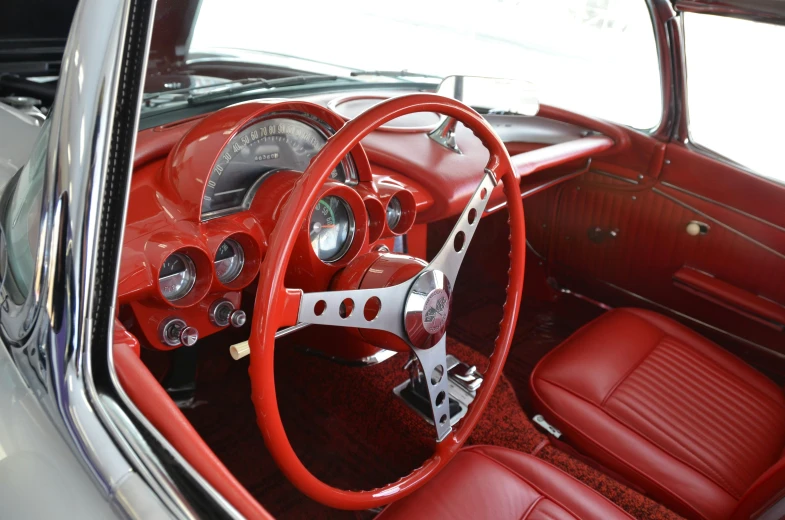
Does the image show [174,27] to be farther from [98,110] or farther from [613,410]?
[613,410]

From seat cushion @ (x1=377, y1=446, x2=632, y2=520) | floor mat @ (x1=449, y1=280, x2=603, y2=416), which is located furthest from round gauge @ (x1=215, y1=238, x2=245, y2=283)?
floor mat @ (x1=449, y1=280, x2=603, y2=416)

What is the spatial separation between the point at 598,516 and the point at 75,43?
1056 millimetres

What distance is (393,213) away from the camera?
1328 mm

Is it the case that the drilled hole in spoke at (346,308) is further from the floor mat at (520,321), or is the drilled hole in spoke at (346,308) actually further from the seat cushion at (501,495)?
the floor mat at (520,321)

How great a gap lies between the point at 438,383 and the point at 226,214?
1.58ft

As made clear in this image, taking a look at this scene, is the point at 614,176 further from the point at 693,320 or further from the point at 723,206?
the point at 693,320

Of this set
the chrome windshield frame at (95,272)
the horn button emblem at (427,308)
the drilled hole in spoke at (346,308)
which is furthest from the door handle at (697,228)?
the chrome windshield frame at (95,272)

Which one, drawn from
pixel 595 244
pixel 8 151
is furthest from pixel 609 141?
pixel 8 151

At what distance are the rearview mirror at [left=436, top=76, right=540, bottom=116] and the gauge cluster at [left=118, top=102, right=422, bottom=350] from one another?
0.39m

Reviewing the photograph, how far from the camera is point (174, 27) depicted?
1456mm

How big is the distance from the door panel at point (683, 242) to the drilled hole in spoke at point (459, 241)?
41.7 inches

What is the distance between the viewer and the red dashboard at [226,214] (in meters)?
0.99

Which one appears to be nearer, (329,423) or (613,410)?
(613,410)

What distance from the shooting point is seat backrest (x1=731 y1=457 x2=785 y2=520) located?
1033 mm
